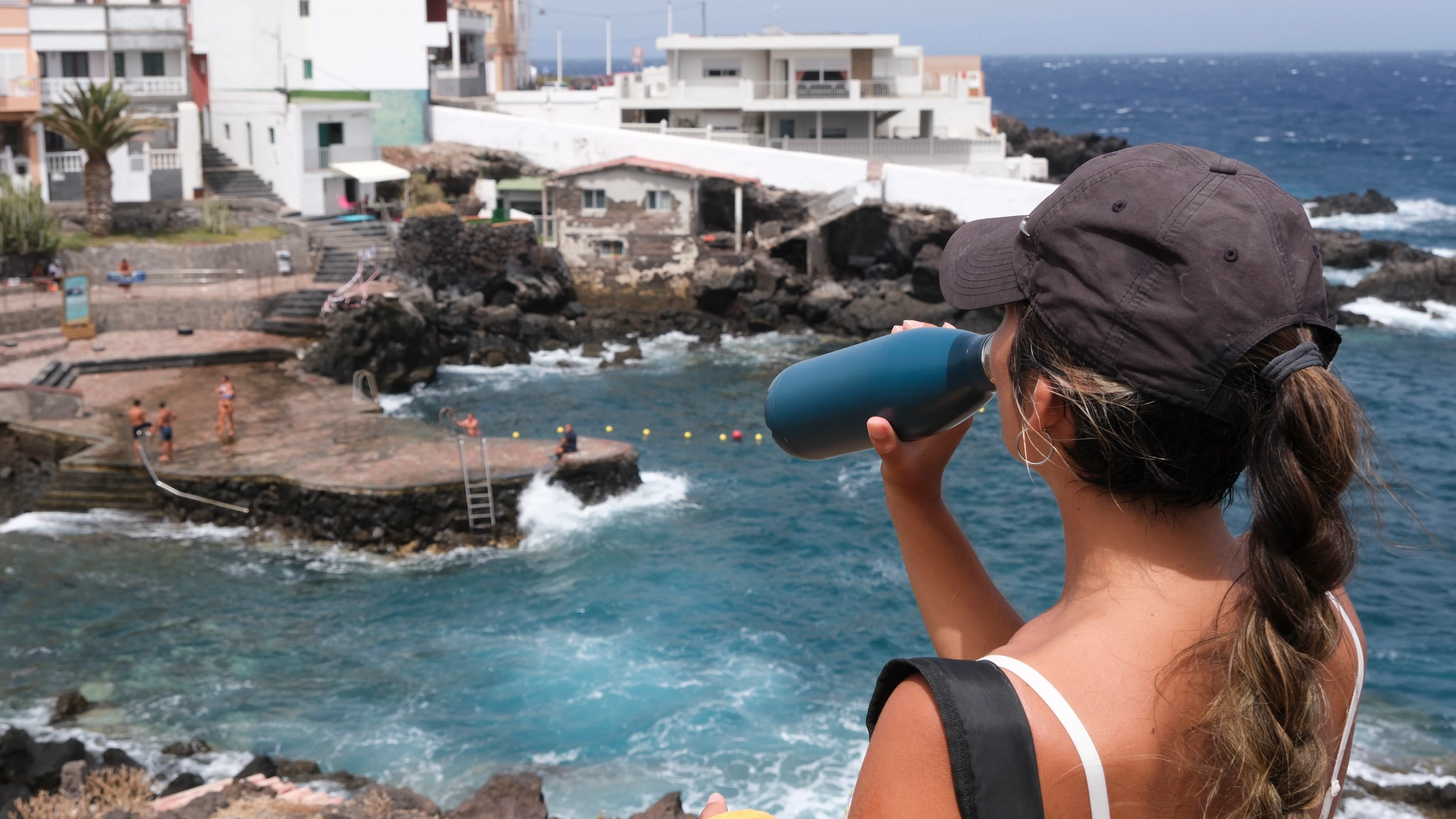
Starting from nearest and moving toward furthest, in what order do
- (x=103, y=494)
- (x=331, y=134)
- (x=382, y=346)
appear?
(x=103, y=494) → (x=382, y=346) → (x=331, y=134)

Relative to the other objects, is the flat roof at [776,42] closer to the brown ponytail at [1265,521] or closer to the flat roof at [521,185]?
the flat roof at [521,185]

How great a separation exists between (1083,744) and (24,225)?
3693cm

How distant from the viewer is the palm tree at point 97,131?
35.1 metres

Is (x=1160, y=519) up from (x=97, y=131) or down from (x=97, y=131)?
down

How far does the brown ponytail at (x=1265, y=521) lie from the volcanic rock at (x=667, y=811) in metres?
10.4

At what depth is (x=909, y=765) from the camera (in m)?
1.80

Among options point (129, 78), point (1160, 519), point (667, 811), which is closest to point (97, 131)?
point (129, 78)

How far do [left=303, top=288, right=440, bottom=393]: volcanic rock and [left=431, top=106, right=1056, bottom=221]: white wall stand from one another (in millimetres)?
13008

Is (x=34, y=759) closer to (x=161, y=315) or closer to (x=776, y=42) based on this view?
(x=161, y=315)

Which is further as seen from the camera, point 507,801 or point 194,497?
point 194,497

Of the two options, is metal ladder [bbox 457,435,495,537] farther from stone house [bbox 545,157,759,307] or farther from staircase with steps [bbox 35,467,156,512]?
stone house [bbox 545,157,759,307]

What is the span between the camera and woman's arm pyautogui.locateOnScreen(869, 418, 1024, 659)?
2508 millimetres

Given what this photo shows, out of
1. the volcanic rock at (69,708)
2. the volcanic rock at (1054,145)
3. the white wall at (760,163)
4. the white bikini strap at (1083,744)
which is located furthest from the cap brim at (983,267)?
the volcanic rock at (1054,145)

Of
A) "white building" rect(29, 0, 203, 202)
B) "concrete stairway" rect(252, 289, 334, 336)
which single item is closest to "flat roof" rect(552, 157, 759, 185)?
"concrete stairway" rect(252, 289, 334, 336)
